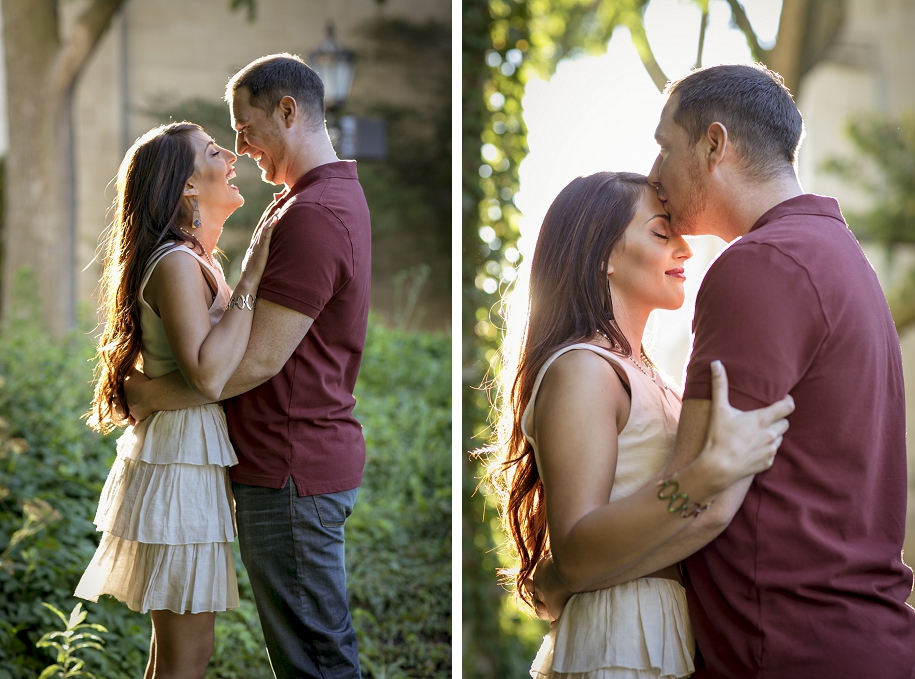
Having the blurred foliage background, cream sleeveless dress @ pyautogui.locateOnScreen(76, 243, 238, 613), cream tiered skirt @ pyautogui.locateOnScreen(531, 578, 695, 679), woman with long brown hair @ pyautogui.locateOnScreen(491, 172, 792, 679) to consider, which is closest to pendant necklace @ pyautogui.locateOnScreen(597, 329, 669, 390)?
woman with long brown hair @ pyautogui.locateOnScreen(491, 172, 792, 679)

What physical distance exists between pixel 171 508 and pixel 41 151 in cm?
549

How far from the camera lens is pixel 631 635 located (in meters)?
1.47

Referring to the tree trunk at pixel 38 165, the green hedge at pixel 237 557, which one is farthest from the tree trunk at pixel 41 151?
the green hedge at pixel 237 557

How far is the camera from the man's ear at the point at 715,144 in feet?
4.79

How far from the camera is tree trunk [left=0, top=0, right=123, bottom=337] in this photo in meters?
6.39

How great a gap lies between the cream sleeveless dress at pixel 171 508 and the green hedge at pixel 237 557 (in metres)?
1.21

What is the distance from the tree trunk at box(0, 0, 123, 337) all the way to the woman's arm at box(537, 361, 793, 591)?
19.3 ft

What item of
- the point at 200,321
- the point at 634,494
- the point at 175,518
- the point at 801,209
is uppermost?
the point at 801,209

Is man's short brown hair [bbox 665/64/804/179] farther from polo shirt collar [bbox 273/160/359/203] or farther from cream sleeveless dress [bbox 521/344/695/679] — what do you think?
polo shirt collar [bbox 273/160/359/203]

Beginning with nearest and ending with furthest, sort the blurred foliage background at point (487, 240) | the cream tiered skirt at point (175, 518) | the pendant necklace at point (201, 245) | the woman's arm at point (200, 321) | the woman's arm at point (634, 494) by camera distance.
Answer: the woman's arm at point (634, 494) → the woman's arm at point (200, 321) → the cream tiered skirt at point (175, 518) → the pendant necklace at point (201, 245) → the blurred foliage background at point (487, 240)

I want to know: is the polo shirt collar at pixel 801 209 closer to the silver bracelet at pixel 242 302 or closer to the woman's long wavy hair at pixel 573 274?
the woman's long wavy hair at pixel 573 274

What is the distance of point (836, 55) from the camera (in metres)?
4.57

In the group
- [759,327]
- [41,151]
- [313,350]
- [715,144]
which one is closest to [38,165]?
[41,151]

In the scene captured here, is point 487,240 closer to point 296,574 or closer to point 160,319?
point 160,319
